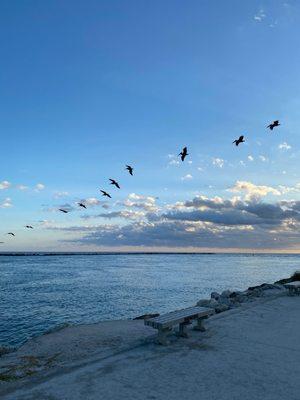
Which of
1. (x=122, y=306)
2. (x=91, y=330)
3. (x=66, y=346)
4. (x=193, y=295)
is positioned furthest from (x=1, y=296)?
(x=66, y=346)

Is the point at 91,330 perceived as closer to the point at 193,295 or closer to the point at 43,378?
the point at 43,378

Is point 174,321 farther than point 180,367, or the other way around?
point 174,321

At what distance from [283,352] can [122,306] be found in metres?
21.0

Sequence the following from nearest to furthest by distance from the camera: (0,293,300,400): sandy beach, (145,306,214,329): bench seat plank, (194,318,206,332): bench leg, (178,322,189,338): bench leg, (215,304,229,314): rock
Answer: (0,293,300,400): sandy beach
(145,306,214,329): bench seat plank
(178,322,189,338): bench leg
(194,318,206,332): bench leg
(215,304,229,314): rock

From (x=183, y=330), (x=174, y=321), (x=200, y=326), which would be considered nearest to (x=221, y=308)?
(x=200, y=326)

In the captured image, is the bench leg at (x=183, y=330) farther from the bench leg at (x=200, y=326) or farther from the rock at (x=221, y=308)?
the rock at (x=221, y=308)

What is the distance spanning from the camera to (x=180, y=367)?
7.85 metres

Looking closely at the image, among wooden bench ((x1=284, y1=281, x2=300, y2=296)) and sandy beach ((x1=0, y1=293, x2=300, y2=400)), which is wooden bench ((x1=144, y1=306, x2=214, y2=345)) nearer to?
sandy beach ((x1=0, y1=293, x2=300, y2=400))

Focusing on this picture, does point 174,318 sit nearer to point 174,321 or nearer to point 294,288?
Answer: point 174,321

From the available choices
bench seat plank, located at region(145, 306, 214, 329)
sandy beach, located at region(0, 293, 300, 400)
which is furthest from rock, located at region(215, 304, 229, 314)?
bench seat plank, located at region(145, 306, 214, 329)

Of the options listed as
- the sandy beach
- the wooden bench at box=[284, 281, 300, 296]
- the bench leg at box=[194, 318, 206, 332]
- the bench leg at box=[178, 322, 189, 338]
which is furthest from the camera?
the wooden bench at box=[284, 281, 300, 296]

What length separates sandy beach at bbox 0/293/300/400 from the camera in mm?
6664

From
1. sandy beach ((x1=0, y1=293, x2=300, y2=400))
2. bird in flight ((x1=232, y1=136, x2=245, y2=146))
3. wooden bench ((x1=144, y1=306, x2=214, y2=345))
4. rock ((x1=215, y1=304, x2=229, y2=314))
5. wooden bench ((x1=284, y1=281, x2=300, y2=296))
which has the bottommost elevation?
sandy beach ((x1=0, y1=293, x2=300, y2=400))

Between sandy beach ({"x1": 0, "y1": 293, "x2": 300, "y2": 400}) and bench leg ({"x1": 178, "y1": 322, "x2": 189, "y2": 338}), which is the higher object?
bench leg ({"x1": 178, "y1": 322, "x2": 189, "y2": 338})
